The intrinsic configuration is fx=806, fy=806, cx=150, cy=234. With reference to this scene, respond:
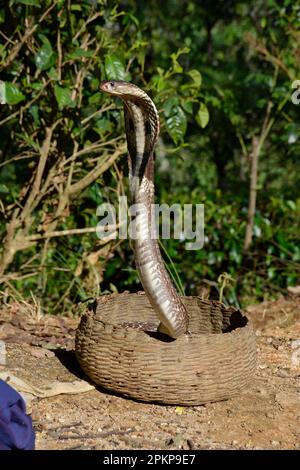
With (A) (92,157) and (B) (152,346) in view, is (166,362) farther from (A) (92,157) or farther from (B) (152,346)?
(A) (92,157)

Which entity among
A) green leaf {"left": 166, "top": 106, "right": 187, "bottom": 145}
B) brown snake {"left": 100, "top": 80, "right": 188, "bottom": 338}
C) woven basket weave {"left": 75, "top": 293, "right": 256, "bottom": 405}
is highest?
green leaf {"left": 166, "top": 106, "right": 187, "bottom": 145}

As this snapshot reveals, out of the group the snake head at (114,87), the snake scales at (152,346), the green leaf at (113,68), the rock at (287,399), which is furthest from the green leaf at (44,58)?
the rock at (287,399)

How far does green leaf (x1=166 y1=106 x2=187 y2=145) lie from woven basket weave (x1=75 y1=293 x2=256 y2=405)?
65.1 inches

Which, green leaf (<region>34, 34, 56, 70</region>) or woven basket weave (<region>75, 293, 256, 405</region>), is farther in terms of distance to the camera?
green leaf (<region>34, 34, 56, 70</region>)

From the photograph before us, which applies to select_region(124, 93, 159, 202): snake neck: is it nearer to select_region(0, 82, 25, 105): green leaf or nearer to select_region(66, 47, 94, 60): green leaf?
select_region(0, 82, 25, 105): green leaf

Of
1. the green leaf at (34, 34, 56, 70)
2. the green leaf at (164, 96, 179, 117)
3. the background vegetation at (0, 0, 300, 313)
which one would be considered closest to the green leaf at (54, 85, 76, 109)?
the background vegetation at (0, 0, 300, 313)

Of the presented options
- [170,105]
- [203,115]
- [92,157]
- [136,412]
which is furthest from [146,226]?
[92,157]

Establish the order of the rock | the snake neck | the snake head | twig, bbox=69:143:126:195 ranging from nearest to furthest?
the snake head → the snake neck → the rock → twig, bbox=69:143:126:195

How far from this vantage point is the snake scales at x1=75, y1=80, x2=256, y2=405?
11.1 feet

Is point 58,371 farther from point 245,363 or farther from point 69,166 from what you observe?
point 69,166

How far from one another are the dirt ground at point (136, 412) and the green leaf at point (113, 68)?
153 centimetres

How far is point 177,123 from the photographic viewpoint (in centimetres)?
495

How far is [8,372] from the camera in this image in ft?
11.9

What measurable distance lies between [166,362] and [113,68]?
6.39 ft
